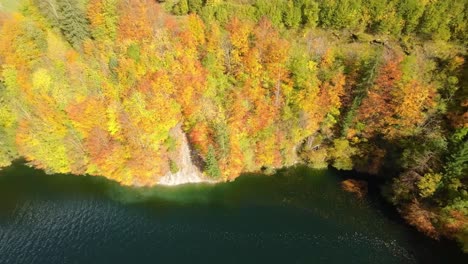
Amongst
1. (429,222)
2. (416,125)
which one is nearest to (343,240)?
(429,222)

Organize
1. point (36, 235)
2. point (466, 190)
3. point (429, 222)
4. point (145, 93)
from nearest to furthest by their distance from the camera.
Result: point (466, 190) → point (429, 222) → point (36, 235) → point (145, 93)

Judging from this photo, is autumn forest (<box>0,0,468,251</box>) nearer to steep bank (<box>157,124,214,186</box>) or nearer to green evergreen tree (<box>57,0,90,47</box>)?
green evergreen tree (<box>57,0,90,47</box>)

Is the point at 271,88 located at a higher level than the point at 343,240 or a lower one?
higher

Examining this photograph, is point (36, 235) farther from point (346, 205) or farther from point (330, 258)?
point (346, 205)

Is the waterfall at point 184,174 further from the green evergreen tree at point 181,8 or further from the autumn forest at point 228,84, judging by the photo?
the green evergreen tree at point 181,8

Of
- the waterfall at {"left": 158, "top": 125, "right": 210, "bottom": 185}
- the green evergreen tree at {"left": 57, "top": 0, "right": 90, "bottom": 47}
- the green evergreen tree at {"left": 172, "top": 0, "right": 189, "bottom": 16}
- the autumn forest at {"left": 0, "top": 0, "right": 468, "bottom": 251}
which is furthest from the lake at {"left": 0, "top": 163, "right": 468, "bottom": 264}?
the green evergreen tree at {"left": 172, "top": 0, "right": 189, "bottom": 16}

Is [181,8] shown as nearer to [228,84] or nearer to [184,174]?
[228,84]

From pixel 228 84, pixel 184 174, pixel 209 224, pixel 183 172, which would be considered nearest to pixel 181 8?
pixel 228 84

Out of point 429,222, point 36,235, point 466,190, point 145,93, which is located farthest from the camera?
point 145,93
